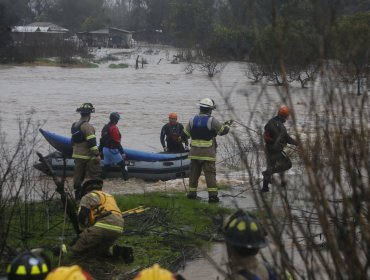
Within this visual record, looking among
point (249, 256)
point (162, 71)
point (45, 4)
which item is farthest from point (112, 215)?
point (45, 4)

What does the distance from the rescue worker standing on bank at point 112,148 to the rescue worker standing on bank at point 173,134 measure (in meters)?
1.21

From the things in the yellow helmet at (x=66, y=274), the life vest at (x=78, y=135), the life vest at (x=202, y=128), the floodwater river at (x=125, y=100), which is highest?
the yellow helmet at (x=66, y=274)

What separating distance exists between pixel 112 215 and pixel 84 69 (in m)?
42.8

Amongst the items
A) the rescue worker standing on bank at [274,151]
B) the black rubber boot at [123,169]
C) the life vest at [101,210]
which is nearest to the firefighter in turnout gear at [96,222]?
the life vest at [101,210]

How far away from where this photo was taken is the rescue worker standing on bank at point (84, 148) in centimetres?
966

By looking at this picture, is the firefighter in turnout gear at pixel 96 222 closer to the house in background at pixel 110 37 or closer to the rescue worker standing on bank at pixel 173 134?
the rescue worker standing on bank at pixel 173 134

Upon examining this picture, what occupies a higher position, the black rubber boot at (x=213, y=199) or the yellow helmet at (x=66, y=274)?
the yellow helmet at (x=66, y=274)

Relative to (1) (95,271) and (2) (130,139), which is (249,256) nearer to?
(1) (95,271)

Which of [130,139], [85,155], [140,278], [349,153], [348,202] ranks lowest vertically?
[130,139]

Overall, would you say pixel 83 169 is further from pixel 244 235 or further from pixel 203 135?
pixel 244 235

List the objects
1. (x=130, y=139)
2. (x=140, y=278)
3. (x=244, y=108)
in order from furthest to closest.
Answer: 1. (x=244, y=108)
2. (x=130, y=139)
3. (x=140, y=278)

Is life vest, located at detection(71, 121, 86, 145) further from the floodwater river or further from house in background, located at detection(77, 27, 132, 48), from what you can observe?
house in background, located at detection(77, 27, 132, 48)

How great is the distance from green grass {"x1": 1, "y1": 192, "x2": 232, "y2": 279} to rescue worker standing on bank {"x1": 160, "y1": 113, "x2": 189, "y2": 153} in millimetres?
2914

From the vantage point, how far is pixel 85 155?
32.4 feet
